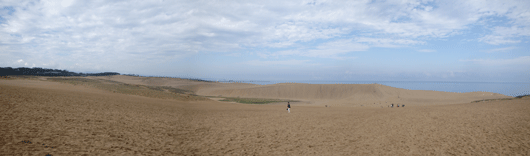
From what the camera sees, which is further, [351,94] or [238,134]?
[351,94]

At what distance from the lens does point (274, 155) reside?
32.8ft

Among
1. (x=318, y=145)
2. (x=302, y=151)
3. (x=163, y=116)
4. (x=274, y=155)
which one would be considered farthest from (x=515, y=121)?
(x=163, y=116)

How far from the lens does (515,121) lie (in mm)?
14789

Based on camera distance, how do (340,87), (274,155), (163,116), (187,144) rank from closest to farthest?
(274,155), (187,144), (163,116), (340,87)

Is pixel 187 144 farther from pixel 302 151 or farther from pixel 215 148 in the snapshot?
pixel 302 151

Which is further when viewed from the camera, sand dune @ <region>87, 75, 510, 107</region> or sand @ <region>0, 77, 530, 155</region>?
sand dune @ <region>87, 75, 510, 107</region>

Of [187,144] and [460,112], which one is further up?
[460,112]

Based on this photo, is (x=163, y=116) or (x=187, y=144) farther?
(x=163, y=116)

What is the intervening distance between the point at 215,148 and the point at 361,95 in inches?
1861

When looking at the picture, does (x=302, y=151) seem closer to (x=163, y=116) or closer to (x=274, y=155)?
(x=274, y=155)

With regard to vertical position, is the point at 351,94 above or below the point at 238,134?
above

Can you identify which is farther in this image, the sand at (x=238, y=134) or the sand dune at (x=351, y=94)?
the sand dune at (x=351, y=94)

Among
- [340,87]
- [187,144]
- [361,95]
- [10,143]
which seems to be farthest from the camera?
[340,87]

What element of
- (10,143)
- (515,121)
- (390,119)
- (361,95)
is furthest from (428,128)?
(361,95)
